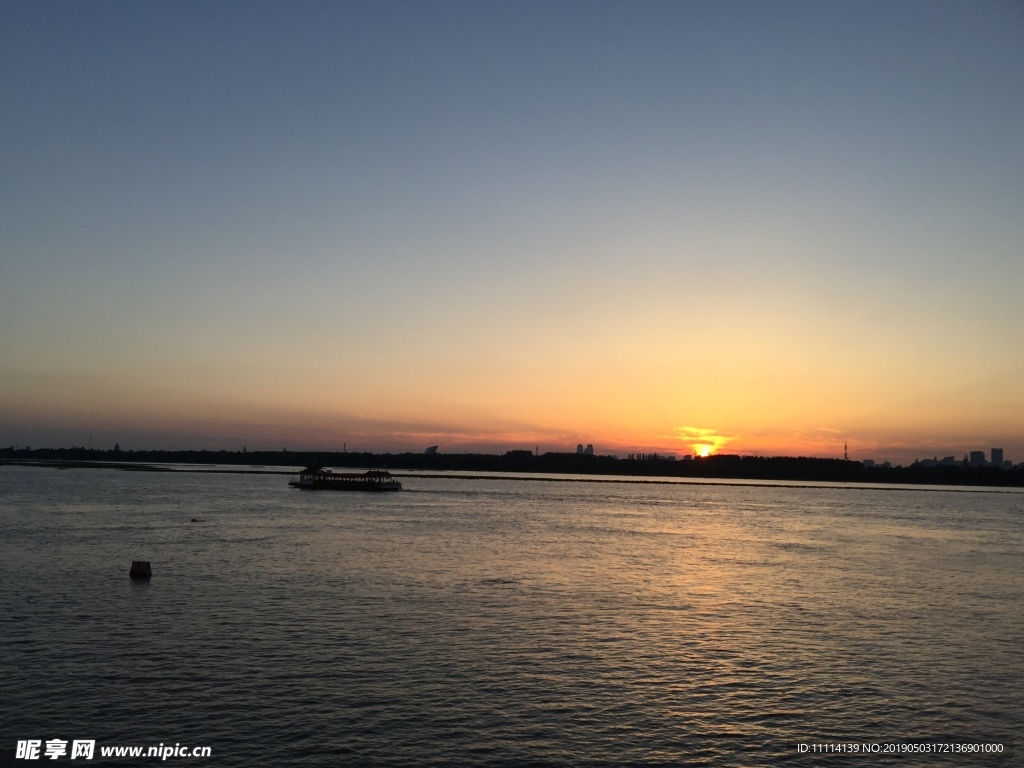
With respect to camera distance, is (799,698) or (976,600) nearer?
(799,698)

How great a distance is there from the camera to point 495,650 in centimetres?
2794

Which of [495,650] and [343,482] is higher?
[495,650]

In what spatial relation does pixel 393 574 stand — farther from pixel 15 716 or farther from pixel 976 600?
pixel 976 600

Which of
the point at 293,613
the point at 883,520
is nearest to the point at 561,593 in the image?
the point at 293,613

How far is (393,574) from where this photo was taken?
45.1m

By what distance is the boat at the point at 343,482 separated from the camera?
15062 cm

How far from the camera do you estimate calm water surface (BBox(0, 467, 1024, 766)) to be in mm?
19781

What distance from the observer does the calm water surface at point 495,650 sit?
19781 millimetres

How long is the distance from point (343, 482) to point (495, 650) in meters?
131

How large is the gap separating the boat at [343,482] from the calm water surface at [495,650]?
87.5 metres

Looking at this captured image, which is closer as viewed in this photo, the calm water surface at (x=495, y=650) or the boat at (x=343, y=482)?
the calm water surface at (x=495, y=650)

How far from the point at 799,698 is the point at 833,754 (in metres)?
4.21

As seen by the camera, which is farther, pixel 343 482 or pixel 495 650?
pixel 343 482

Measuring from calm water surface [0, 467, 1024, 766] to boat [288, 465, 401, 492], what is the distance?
287 feet
